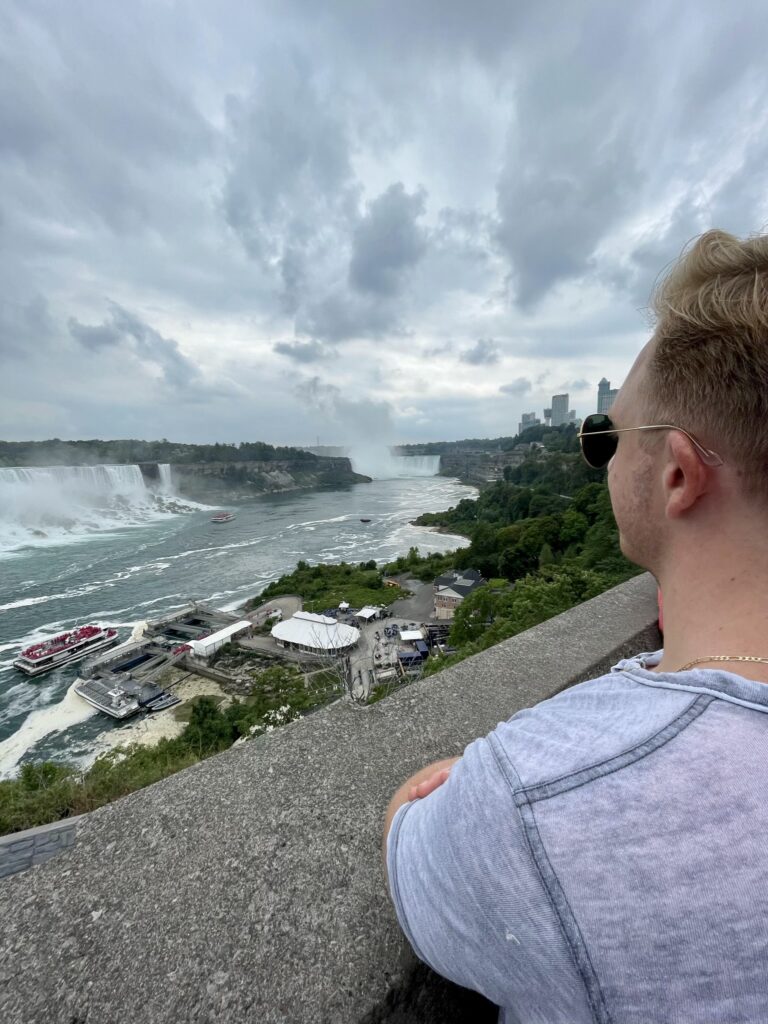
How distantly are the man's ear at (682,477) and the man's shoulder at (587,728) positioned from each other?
0.86 feet

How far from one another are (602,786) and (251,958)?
804mm

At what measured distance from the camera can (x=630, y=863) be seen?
15.5 inches

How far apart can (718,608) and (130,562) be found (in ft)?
111

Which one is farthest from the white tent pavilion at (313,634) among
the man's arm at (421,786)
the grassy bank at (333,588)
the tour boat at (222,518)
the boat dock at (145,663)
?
the tour boat at (222,518)

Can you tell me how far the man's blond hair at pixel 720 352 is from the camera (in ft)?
1.88

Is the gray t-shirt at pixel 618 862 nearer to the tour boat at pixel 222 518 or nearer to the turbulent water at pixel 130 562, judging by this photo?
the turbulent water at pixel 130 562

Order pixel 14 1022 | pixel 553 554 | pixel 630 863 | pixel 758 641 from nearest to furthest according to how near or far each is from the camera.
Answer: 1. pixel 630 863
2. pixel 758 641
3. pixel 14 1022
4. pixel 553 554

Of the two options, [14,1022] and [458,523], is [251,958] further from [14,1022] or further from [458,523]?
[458,523]

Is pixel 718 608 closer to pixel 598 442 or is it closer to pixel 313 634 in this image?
pixel 598 442

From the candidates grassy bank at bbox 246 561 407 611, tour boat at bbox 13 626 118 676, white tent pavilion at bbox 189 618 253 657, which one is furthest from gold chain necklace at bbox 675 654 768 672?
grassy bank at bbox 246 561 407 611

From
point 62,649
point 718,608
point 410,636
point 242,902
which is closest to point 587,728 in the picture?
point 718,608

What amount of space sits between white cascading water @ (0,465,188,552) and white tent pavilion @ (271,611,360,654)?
33.3m

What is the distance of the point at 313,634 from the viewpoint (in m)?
14.9

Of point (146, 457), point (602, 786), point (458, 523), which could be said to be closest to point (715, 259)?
point (602, 786)
